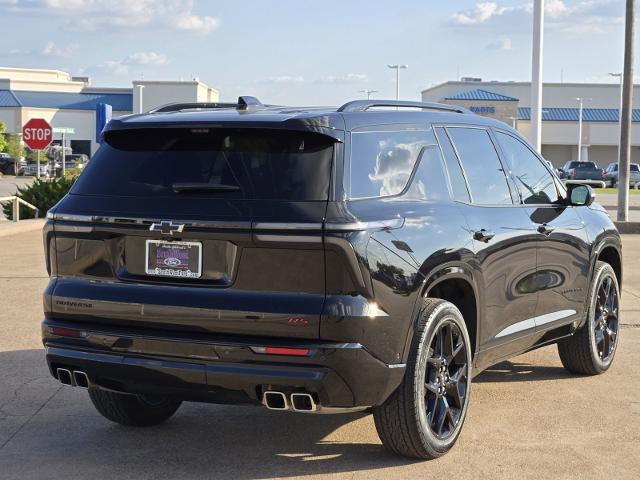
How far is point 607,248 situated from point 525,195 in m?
1.51

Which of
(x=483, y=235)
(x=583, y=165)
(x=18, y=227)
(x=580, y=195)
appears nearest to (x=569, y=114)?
(x=583, y=165)

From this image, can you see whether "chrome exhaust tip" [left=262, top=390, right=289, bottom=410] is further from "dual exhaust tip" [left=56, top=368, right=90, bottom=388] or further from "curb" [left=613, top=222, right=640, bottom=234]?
"curb" [left=613, top=222, right=640, bottom=234]

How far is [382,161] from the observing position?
5332mm

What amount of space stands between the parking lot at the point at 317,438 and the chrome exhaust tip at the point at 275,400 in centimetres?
55

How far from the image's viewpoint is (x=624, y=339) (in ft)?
30.8

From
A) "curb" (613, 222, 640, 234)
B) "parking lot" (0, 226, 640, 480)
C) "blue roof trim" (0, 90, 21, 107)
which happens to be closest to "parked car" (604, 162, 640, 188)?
"curb" (613, 222, 640, 234)

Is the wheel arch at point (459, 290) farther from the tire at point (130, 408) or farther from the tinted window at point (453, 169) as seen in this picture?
the tire at point (130, 408)

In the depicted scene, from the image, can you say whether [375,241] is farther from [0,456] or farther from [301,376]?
[0,456]

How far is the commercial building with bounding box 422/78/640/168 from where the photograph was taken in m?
97.6

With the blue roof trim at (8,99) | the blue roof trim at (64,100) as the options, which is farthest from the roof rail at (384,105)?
the blue roof trim at (8,99)

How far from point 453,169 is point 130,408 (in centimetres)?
226

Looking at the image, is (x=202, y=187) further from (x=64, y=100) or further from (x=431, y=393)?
(x=64, y=100)

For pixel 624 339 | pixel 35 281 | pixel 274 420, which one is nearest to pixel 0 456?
pixel 274 420

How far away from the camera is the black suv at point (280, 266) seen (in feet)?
15.9
